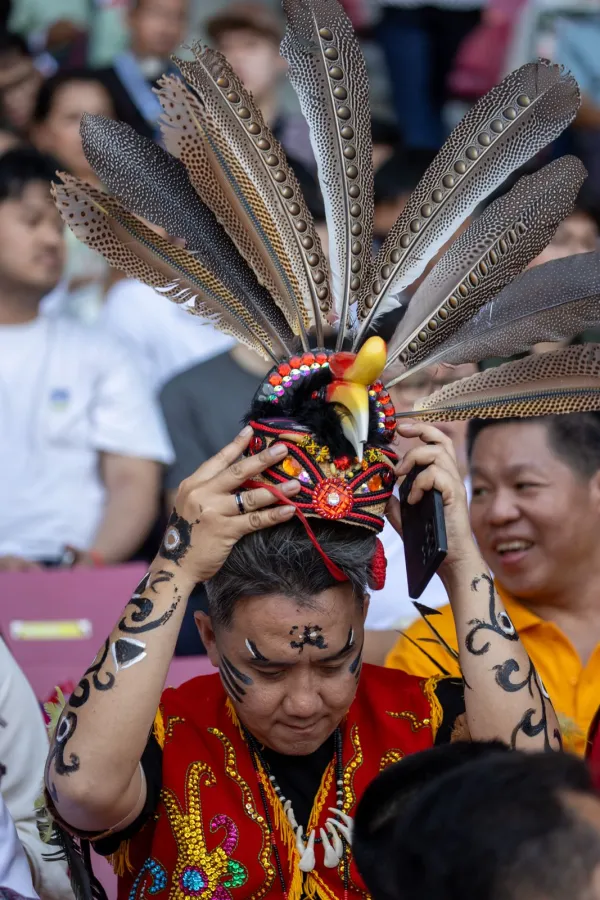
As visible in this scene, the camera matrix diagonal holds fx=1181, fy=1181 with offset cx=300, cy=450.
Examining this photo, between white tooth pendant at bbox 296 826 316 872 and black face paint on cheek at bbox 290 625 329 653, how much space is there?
401mm

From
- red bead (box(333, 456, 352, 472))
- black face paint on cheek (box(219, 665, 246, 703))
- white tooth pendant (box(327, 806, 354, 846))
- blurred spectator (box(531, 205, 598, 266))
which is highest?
blurred spectator (box(531, 205, 598, 266))

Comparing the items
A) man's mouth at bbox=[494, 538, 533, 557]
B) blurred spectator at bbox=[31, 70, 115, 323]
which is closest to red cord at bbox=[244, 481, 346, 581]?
man's mouth at bbox=[494, 538, 533, 557]

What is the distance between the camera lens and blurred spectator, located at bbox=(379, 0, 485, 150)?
7.27 metres

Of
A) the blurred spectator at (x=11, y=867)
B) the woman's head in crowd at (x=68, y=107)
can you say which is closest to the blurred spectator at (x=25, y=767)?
the blurred spectator at (x=11, y=867)

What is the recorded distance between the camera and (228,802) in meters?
2.31

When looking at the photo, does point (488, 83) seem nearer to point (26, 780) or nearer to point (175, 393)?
point (175, 393)

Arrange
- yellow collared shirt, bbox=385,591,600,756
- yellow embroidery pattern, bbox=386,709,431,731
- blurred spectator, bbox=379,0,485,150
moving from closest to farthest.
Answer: yellow embroidery pattern, bbox=386,709,431,731, yellow collared shirt, bbox=385,591,600,756, blurred spectator, bbox=379,0,485,150

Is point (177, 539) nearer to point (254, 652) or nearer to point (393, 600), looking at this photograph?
point (254, 652)

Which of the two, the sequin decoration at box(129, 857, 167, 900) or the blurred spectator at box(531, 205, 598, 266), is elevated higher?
the blurred spectator at box(531, 205, 598, 266)

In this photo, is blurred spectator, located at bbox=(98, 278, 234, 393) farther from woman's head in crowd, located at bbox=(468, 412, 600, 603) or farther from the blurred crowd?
woman's head in crowd, located at bbox=(468, 412, 600, 603)

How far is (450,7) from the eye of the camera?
730 cm

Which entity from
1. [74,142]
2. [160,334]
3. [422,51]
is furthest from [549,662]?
[422,51]

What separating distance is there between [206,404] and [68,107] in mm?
1971

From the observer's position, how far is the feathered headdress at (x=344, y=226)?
2.34m
